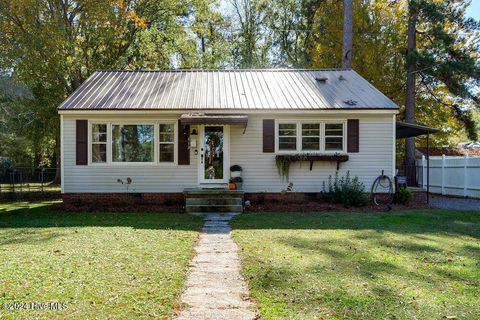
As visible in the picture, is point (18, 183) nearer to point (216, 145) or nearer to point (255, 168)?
point (216, 145)

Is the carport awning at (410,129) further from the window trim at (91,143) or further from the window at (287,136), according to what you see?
the window trim at (91,143)

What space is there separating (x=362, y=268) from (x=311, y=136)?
749 cm

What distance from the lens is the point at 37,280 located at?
15.3 ft

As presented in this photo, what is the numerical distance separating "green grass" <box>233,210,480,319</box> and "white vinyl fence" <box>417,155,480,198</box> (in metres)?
6.52

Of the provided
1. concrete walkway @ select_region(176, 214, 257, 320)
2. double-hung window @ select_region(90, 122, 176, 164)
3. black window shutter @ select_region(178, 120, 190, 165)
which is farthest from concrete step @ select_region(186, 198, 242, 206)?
concrete walkway @ select_region(176, 214, 257, 320)

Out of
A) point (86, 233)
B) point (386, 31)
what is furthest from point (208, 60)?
point (86, 233)

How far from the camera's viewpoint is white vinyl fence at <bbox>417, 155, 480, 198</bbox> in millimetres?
15227

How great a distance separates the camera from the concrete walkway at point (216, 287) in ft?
12.6

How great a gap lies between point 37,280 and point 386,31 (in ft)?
66.4

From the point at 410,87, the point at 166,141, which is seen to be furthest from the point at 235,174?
the point at 410,87

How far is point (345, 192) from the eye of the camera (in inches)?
Answer: 479

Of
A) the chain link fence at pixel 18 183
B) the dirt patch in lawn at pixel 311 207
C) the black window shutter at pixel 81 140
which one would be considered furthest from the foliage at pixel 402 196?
the chain link fence at pixel 18 183

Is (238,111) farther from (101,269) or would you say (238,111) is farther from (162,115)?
(101,269)

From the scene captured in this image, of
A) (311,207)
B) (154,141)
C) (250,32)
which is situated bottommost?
(311,207)
